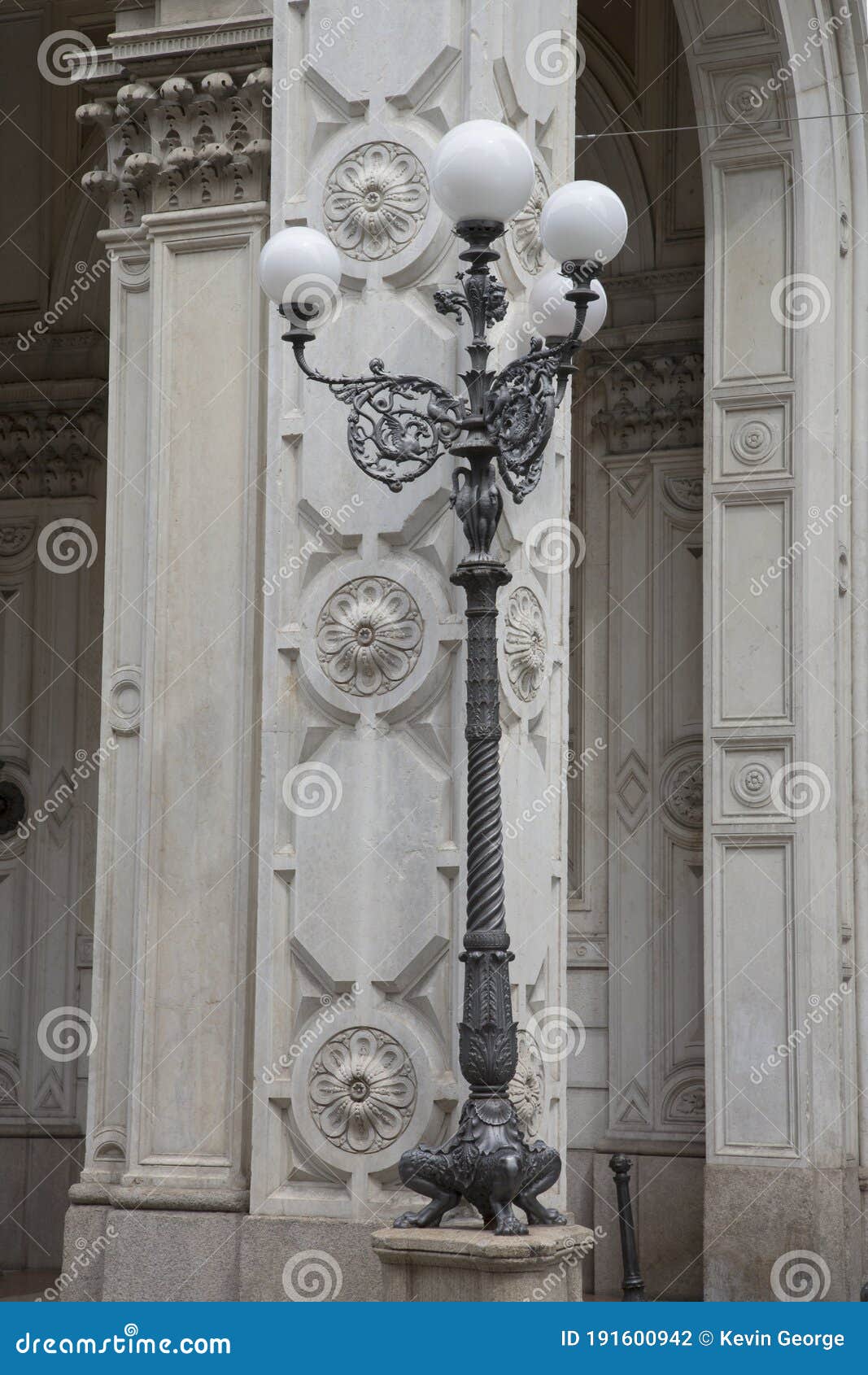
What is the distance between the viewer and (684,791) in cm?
1305

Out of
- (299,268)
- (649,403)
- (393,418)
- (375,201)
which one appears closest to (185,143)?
(375,201)

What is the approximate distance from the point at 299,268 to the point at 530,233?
150cm

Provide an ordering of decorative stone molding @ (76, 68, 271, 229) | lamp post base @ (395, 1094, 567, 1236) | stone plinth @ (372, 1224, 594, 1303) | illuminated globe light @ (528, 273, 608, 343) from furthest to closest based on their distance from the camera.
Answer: decorative stone molding @ (76, 68, 271, 229), illuminated globe light @ (528, 273, 608, 343), lamp post base @ (395, 1094, 567, 1236), stone plinth @ (372, 1224, 594, 1303)

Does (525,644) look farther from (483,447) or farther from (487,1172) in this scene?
(487,1172)

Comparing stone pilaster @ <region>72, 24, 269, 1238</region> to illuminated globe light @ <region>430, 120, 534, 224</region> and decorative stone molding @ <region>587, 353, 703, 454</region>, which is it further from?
decorative stone molding @ <region>587, 353, 703, 454</region>

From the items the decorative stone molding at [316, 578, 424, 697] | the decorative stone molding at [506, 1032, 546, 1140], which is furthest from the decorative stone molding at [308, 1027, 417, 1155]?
the decorative stone molding at [316, 578, 424, 697]

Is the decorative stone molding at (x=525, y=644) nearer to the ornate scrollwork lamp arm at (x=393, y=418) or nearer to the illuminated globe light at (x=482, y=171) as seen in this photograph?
the ornate scrollwork lamp arm at (x=393, y=418)

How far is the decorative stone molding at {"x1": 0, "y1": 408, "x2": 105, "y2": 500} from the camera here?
1434cm

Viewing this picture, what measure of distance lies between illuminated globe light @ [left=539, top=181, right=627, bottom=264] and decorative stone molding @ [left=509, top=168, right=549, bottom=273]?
1.26 m

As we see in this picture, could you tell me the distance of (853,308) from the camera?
12.1 m

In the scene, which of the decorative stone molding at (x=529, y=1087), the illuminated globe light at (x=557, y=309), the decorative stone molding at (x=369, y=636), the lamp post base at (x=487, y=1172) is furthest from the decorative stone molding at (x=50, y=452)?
the lamp post base at (x=487, y=1172)

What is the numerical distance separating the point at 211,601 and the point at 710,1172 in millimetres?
4747

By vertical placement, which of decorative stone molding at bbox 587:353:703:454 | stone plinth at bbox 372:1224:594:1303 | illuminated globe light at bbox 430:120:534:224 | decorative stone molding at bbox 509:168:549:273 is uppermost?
decorative stone molding at bbox 587:353:703:454

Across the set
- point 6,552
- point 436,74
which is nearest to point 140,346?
point 436,74
